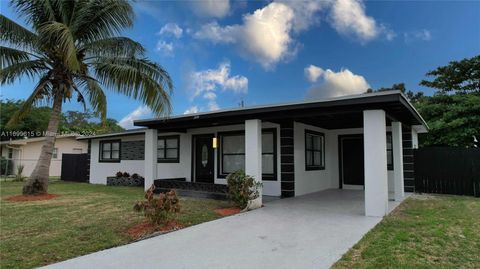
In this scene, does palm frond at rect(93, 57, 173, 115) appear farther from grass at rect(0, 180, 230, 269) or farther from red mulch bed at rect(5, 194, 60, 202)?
red mulch bed at rect(5, 194, 60, 202)

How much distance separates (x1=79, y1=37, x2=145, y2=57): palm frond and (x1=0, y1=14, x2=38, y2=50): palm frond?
149 centimetres

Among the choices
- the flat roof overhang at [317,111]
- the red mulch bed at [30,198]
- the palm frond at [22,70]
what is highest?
the palm frond at [22,70]

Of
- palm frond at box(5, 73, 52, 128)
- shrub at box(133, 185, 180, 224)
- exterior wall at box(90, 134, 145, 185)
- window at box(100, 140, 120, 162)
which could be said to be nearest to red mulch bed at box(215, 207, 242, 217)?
shrub at box(133, 185, 180, 224)

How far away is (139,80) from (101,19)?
2.33 m

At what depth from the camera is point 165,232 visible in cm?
593

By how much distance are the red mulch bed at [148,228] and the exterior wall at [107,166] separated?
9352 mm

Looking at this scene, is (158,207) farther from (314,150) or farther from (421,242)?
(314,150)

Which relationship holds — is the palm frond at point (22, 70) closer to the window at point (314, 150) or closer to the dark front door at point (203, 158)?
the dark front door at point (203, 158)

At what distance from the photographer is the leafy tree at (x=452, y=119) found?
15.5m

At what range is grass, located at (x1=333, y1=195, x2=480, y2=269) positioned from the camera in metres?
4.18

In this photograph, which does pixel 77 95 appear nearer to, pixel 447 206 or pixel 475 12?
pixel 447 206

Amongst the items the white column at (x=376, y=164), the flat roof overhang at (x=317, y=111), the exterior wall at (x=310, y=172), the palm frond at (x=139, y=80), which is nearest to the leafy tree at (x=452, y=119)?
the exterior wall at (x=310, y=172)

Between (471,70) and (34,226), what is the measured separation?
20.1 m

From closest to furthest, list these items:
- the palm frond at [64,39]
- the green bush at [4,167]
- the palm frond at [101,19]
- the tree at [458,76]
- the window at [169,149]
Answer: the palm frond at [64,39]
the palm frond at [101,19]
the window at [169,149]
the tree at [458,76]
the green bush at [4,167]
